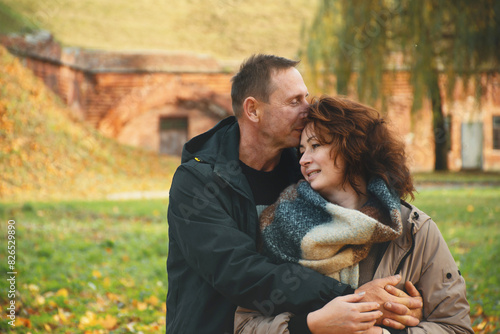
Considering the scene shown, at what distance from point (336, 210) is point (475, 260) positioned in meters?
4.81

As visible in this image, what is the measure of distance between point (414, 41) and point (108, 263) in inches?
Result: 436

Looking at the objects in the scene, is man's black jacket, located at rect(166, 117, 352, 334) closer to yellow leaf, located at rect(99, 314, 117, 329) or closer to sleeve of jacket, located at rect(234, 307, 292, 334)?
sleeve of jacket, located at rect(234, 307, 292, 334)

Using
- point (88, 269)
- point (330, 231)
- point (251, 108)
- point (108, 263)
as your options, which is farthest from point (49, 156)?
point (330, 231)

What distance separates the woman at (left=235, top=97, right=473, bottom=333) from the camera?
2.19 meters

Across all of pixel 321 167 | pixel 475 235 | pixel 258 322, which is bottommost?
pixel 475 235

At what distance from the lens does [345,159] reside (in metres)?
2.40

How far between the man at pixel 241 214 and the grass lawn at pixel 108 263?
2.27m

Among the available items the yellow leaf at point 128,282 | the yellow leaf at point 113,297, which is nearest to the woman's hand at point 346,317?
the yellow leaf at point 113,297

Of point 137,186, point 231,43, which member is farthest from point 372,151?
point 231,43

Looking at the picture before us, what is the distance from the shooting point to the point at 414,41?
46.9 feet

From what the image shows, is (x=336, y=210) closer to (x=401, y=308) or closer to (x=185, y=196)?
(x=401, y=308)

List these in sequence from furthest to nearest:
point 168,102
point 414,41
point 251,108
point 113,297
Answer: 1. point 168,102
2. point 414,41
3. point 113,297
4. point 251,108

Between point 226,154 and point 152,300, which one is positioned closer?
point 226,154

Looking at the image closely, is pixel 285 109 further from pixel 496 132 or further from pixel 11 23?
pixel 496 132
